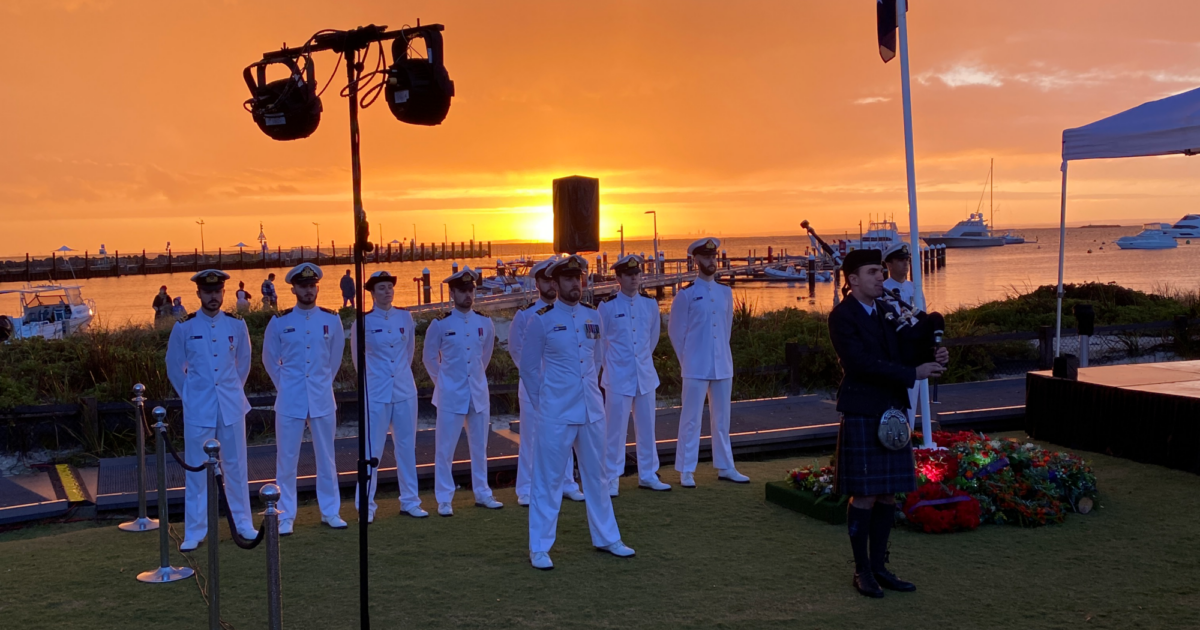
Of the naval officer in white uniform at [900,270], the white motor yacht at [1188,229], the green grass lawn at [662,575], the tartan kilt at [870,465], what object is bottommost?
the green grass lawn at [662,575]

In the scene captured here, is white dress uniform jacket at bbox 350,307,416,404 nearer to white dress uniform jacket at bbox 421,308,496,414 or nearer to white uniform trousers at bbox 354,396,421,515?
white uniform trousers at bbox 354,396,421,515

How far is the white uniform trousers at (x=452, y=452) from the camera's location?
7.21 meters

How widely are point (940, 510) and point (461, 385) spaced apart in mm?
3614

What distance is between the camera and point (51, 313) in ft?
75.7

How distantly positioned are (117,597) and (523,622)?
2.32 metres

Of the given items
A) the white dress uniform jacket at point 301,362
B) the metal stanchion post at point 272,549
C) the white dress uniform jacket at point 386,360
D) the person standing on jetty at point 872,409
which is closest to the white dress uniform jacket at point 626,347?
the white dress uniform jacket at point 386,360

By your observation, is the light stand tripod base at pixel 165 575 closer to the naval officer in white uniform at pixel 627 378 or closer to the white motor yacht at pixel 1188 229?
the naval officer in white uniform at pixel 627 378

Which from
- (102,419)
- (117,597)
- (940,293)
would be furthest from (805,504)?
(940,293)

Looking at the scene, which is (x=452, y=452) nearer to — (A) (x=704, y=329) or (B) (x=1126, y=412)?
(A) (x=704, y=329)

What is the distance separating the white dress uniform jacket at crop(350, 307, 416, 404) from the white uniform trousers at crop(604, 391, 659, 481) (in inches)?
64.7

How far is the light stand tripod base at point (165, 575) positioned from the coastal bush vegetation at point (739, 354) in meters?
4.74

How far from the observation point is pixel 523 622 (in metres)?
4.73

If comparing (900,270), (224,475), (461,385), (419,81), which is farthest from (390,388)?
(900,270)

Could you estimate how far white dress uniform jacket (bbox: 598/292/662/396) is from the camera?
7.86 metres
